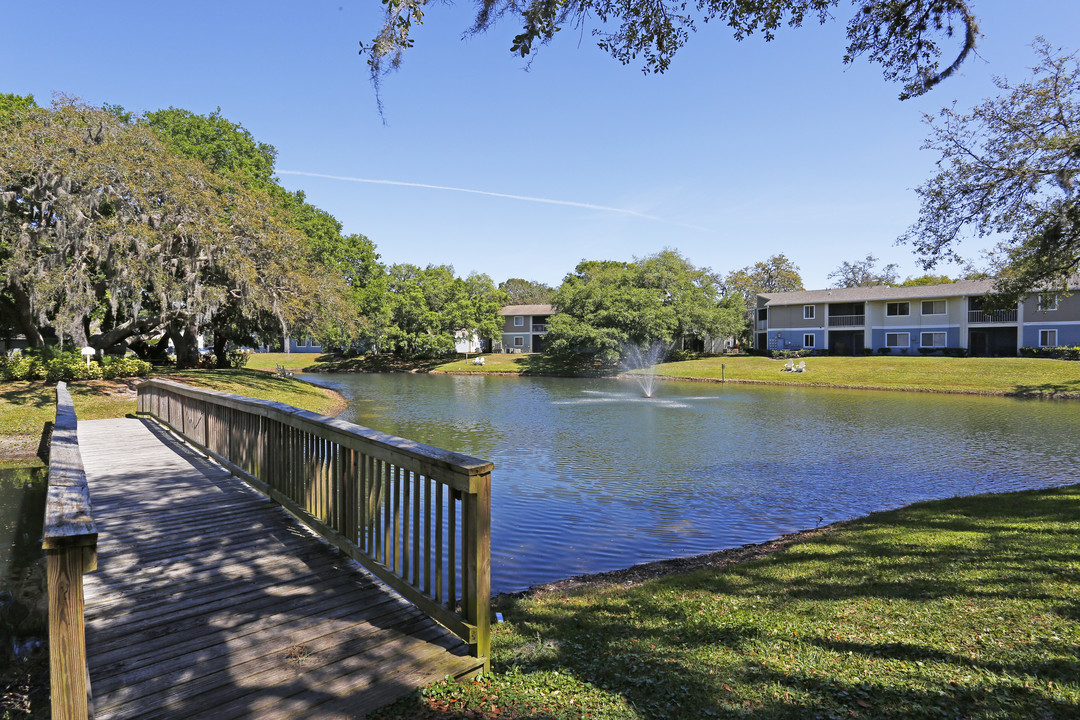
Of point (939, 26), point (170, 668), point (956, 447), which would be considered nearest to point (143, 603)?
point (170, 668)

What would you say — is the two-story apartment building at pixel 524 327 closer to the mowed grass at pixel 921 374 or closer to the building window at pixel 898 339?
the mowed grass at pixel 921 374

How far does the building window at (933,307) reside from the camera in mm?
48312

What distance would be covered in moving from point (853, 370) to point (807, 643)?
135ft

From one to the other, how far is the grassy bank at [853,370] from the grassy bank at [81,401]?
28066 mm

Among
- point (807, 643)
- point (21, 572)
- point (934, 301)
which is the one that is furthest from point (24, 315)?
point (934, 301)

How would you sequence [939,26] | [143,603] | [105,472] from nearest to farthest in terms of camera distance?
[143,603], [939,26], [105,472]

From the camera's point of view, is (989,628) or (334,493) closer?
(989,628)

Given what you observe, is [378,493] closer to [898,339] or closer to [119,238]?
[119,238]

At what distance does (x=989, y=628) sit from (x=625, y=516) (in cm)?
537

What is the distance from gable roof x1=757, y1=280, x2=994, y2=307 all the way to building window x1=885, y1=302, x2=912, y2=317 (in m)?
1.15

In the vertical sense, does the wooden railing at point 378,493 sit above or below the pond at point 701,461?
above

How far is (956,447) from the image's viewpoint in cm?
1519

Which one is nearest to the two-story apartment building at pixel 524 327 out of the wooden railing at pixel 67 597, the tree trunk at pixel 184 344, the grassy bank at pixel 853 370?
the grassy bank at pixel 853 370

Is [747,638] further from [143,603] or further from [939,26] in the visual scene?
[939,26]
